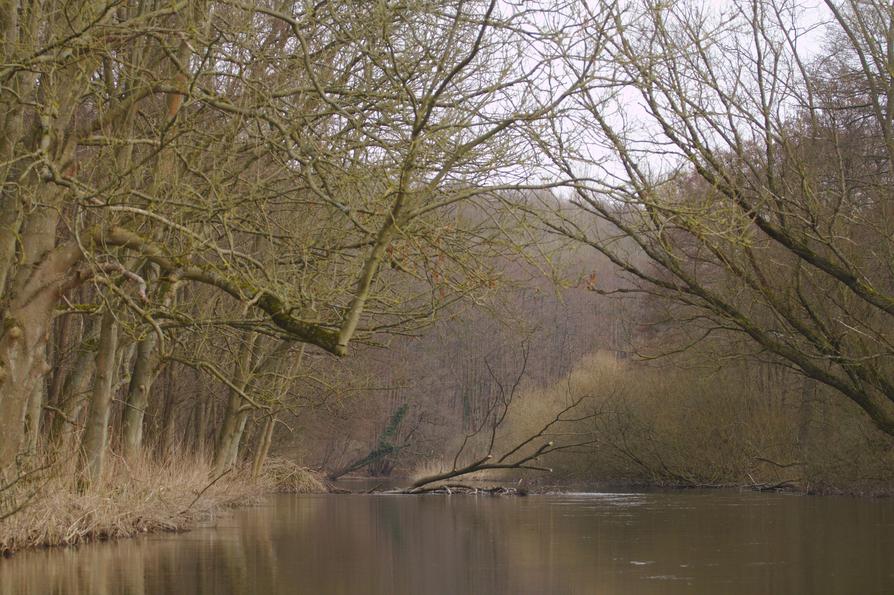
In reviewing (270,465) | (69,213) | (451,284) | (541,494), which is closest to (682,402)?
(541,494)

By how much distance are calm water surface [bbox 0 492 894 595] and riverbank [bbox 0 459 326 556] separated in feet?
1.02

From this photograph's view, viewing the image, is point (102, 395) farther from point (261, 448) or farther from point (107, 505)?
point (261, 448)

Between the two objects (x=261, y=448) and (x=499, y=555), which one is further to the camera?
(x=261, y=448)

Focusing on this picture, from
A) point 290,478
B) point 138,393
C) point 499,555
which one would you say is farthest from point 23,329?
point 290,478

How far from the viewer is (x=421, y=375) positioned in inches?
1977

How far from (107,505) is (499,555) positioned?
4623mm

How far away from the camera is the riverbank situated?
10.6 m

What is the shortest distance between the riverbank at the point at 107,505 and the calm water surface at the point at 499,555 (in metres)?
0.31

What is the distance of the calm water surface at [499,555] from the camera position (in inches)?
349

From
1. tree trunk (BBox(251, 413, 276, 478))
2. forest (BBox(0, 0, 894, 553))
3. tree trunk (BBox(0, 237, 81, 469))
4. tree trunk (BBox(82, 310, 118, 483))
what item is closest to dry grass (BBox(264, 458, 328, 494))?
tree trunk (BBox(251, 413, 276, 478))

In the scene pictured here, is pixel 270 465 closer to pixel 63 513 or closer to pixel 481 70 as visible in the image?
pixel 63 513

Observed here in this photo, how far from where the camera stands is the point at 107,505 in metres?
12.6

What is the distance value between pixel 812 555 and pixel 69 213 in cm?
1020

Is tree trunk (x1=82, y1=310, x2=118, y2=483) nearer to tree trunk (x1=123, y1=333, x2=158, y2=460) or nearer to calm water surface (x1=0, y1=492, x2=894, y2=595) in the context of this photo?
calm water surface (x1=0, y1=492, x2=894, y2=595)
